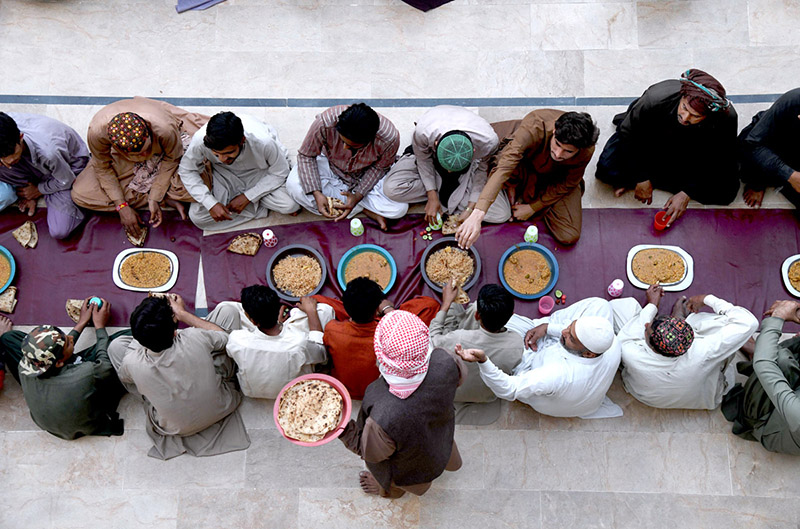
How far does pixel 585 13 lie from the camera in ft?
14.2

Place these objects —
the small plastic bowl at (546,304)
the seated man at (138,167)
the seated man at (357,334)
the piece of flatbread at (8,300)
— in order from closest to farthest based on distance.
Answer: the seated man at (357,334) < the seated man at (138,167) < the small plastic bowl at (546,304) < the piece of flatbread at (8,300)

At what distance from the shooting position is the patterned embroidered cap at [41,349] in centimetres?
311

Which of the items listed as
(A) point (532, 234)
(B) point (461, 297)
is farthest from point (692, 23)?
(B) point (461, 297)

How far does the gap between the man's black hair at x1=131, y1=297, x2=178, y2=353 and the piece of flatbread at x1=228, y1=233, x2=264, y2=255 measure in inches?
35.9

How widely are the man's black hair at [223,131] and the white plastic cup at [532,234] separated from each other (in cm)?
196

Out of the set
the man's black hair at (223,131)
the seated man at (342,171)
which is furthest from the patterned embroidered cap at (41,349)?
the seated man at (342,171)

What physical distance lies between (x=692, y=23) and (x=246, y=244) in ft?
12.3

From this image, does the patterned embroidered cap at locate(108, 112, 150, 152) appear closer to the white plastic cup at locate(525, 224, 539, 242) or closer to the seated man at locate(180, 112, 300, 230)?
the seated man at locate(180, 112, 300, 230)

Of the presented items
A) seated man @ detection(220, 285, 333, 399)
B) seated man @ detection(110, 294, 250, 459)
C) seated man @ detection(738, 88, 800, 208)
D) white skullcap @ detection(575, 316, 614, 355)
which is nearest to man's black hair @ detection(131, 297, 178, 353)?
seated man @ detection(110, 294, 250, 459)

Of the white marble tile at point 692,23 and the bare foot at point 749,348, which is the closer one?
the bare foot at point 749,348

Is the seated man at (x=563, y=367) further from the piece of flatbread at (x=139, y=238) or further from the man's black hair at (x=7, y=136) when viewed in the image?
the man's black hair at (x=7, y=136)

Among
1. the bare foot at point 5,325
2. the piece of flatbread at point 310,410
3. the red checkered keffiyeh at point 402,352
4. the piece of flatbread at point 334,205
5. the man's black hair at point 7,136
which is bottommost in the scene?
the bare foot at point 5,325

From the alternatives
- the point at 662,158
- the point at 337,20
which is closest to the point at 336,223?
the point at 337,20

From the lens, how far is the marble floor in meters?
3.47
